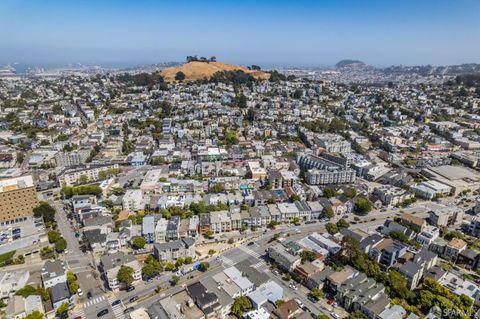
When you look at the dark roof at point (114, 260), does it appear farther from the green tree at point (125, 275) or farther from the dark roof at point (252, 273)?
the dark roof at point (252, 273)

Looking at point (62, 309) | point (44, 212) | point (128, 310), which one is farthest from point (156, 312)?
point (44, 212)

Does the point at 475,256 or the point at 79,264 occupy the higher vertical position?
the point at 475,256

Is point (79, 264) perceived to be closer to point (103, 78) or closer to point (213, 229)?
point (213, 229)

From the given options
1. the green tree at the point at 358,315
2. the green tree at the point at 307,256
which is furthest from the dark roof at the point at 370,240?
the green tree at the point at 358,315

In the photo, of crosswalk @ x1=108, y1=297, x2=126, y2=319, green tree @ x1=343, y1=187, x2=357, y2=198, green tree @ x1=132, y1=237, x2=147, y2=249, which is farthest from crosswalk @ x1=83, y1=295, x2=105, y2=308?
green tree @ x1=343, y1=187, x2=357, y2=198

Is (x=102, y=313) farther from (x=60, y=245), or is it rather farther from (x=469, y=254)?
(x=469, y=254)

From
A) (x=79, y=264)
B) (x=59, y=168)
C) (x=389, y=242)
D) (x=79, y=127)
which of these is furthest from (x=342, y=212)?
(x=79, y=127)

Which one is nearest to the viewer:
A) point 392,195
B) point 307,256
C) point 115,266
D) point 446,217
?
point 115,266
